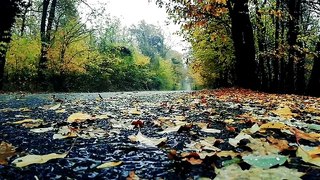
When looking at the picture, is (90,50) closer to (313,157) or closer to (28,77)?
(28,77)

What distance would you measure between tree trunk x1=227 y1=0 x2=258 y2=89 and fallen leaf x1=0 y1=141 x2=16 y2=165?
916 centimetres

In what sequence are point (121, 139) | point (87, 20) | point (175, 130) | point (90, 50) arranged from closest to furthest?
point (121, 139) < point (175, 130) < point (87, 20) < point (90, 50)

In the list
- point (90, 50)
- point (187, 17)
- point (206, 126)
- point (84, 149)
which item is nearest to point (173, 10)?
point (187, 17)

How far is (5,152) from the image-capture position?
4.45 ft

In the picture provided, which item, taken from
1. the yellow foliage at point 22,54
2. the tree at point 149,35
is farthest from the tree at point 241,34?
the tree at point 149,35

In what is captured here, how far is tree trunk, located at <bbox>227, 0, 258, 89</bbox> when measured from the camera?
9.92m

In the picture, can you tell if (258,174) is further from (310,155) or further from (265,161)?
(310,155)

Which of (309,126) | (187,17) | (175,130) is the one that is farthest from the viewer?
(187,17)

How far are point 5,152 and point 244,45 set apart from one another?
30.8 ft

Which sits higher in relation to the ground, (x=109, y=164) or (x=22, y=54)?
(x=22, y=54)

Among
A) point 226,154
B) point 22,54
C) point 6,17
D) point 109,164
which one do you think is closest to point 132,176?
point 109,164

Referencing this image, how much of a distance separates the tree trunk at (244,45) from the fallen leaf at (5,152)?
361 inches

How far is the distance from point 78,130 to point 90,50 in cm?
1992

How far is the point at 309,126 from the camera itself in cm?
206
